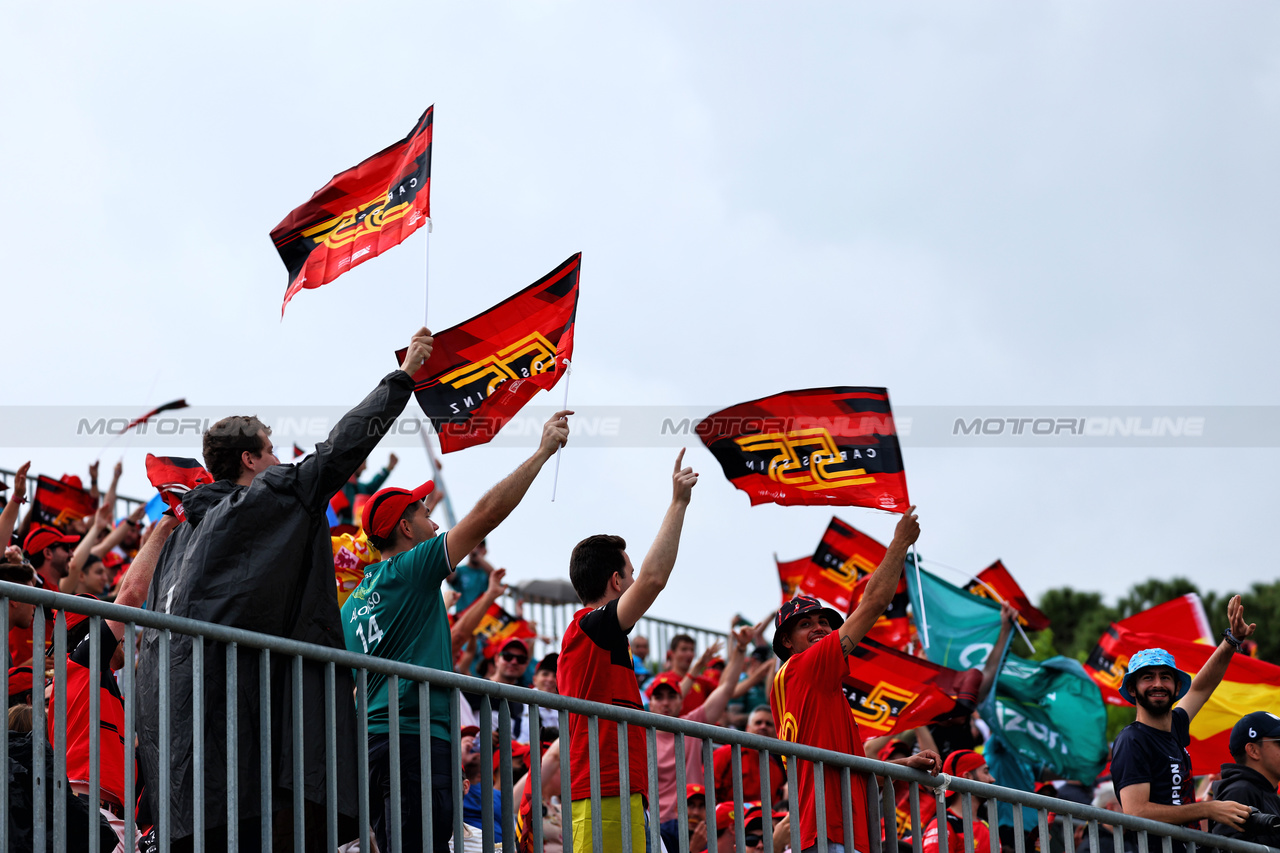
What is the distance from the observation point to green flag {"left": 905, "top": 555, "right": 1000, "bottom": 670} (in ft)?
42.1

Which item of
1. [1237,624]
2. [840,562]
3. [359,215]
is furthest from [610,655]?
[840,562]

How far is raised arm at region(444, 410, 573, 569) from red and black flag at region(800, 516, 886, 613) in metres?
8.11

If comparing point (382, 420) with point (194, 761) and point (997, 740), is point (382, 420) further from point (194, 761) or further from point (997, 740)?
point (997, 740)

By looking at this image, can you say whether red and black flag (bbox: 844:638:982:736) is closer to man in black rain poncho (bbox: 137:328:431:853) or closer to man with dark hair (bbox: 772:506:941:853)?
man with dark hair (bbox: 772:506:941:853)

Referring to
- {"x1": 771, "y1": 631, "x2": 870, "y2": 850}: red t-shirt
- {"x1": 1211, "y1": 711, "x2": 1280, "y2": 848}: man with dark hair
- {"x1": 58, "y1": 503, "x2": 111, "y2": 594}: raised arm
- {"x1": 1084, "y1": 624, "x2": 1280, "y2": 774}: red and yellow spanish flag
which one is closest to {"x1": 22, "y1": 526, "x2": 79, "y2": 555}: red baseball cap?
{"x1": 58, "y1": 503, "x2": 111, "y2": 594}: raised arm

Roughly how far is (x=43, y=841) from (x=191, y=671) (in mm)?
695

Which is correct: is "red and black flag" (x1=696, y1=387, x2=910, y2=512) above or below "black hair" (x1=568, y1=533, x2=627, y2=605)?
above

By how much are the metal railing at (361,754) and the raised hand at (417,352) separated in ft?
3.85

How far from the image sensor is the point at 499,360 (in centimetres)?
825

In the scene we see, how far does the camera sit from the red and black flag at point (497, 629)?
1397 centimetres

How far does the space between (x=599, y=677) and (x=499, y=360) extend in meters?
2.52

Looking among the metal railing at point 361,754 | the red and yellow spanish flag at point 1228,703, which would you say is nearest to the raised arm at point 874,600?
the metal railing at point 361,754

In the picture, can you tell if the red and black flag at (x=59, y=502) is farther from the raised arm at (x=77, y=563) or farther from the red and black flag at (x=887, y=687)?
the red and black flag at (x=887, y=687)

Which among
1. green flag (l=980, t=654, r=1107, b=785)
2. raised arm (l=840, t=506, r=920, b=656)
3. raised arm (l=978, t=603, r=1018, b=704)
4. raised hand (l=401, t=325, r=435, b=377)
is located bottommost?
green flag (l=980, t=654, r=1107, b=785)
